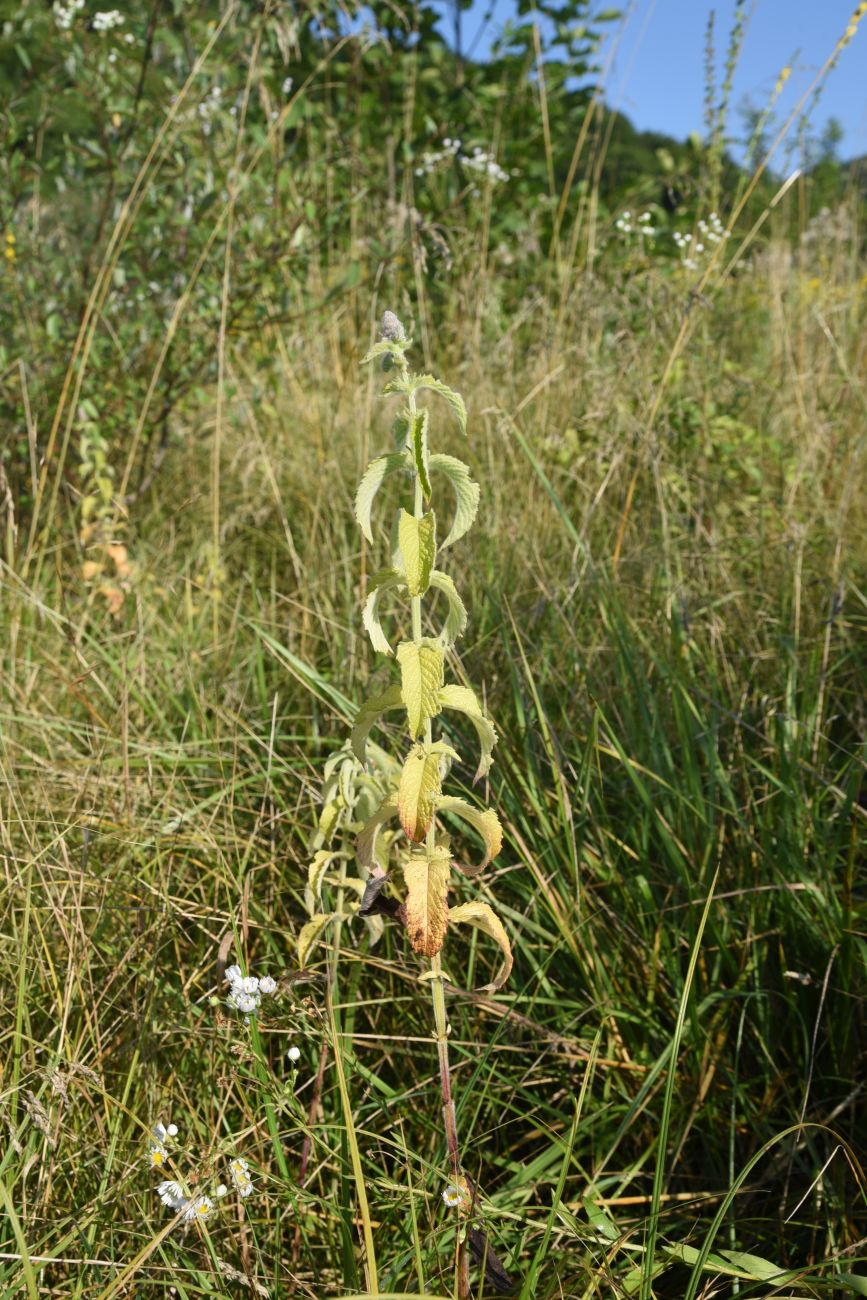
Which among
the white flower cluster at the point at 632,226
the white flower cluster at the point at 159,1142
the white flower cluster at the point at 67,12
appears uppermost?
the white flower cluster at the point at 67,12

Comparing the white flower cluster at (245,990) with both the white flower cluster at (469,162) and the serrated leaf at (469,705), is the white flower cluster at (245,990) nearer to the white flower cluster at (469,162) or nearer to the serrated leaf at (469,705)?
the serrated leaf at (469,705)

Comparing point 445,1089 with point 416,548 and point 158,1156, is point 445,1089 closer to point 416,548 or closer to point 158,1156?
point 158,1156

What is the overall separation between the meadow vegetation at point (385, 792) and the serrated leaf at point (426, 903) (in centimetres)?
11

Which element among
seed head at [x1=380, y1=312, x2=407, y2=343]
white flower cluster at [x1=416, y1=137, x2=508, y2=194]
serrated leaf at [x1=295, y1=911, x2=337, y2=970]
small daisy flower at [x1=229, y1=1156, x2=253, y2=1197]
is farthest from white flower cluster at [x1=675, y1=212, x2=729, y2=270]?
small daisy flower at [x1=229, y1=1156, x2=253, y2=1197]

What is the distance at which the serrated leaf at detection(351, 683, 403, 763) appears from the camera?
3.24ft

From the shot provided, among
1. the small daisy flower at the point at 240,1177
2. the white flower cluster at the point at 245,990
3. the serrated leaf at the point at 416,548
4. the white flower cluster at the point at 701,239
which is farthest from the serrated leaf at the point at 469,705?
the white flower cluster at the point at 701,239

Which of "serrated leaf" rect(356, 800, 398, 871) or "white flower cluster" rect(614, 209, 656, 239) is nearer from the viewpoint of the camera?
"serrated leaf" rect(356, 800, 398, 871)

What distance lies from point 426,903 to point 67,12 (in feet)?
8.93

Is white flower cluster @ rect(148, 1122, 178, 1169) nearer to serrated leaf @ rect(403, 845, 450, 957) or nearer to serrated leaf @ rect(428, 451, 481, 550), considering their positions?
serrated leaf @ rect(403, 845, 450, 957)

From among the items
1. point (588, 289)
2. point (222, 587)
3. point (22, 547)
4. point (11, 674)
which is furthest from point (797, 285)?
point (11, 674)

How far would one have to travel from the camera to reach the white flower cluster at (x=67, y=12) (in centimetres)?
273

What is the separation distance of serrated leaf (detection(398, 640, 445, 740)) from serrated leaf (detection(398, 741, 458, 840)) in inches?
1.2

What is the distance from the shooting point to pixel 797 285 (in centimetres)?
436

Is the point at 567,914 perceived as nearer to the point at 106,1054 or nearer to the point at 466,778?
the point at 466,778
